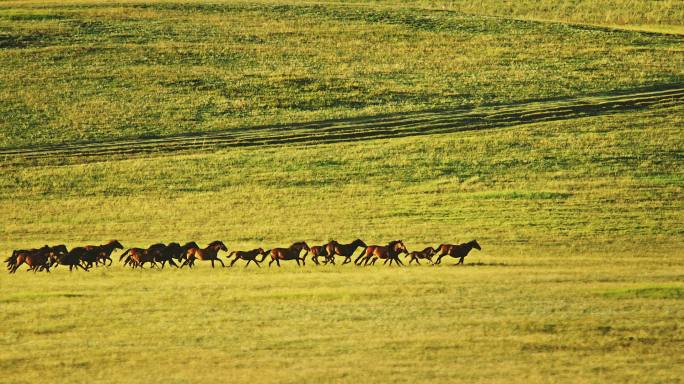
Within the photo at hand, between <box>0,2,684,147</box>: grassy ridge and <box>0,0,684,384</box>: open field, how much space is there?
24 centimetres

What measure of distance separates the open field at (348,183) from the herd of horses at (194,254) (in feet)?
1.42

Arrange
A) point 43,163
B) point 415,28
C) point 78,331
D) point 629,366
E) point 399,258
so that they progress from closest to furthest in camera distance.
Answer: point 629,366 < point 78,331 < point 399,258 < point 43,163 < point 415,28

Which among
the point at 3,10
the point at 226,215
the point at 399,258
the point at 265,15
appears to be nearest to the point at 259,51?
the point at 265,15

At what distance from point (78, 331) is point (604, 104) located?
38.9 metres

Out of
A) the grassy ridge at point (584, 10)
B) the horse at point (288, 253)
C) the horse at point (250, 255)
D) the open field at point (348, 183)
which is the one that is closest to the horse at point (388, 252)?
the open field at point (348, 183)

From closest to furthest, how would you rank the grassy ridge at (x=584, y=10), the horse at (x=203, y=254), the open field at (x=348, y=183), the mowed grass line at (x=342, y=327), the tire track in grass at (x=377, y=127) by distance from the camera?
1. the mowed grass line at (x=342, y=327)
2. the open field at (x=348, y=183)
3. the horse at (x=203, y=254)
4. the tire track in grass at (x=377, y=127)
5. the grassy ridge at (x=584, y=10)

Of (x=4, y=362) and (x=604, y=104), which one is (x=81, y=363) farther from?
(x=604, y=104)

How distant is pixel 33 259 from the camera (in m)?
30.7

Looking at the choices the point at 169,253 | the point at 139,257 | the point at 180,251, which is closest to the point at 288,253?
the point at 180,251

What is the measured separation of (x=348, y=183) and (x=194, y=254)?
14.8 meters

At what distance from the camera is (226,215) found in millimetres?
40469

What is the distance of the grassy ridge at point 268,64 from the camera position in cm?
5862

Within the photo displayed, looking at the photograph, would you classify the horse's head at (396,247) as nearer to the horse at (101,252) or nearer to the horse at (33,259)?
the horse at (101,252)

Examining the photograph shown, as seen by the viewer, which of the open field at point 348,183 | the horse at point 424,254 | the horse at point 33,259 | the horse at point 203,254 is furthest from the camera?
the horse at point 203,254
